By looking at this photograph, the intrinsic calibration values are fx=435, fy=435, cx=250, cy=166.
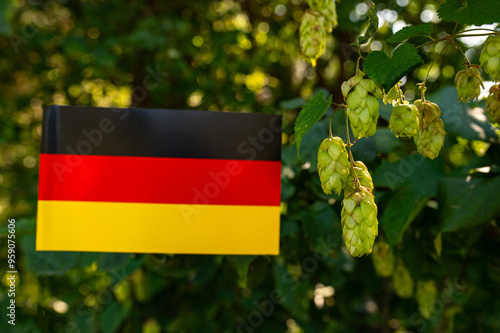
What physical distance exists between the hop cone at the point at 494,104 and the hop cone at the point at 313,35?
28 centimetres

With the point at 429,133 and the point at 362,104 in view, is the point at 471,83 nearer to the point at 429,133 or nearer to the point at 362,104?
the point at 429,133

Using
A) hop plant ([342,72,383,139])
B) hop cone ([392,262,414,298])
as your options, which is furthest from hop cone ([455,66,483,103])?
hop cone ([392,262,414,298])

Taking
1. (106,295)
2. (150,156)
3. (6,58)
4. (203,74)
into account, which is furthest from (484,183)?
(6,58)

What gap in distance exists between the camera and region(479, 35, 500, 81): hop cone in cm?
54

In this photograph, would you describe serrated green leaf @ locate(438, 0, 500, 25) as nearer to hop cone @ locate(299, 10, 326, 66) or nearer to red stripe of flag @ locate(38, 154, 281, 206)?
hop cone @ locate(299, 10, 326, 66)

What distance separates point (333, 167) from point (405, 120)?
113mm

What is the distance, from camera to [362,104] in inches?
20.6

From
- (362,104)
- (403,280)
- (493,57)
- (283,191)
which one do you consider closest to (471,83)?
(493,57)

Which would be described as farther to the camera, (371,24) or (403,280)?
(403,280)

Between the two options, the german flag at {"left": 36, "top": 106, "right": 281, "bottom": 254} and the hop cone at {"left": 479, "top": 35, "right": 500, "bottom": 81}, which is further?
the german flag at {"left": 36, "top": 106, "right": 281, "bottom": 254}

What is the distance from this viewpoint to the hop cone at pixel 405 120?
1.83ft

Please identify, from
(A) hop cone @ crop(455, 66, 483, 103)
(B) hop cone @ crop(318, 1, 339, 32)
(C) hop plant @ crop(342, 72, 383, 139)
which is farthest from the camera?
(B) hop cone @ crop(318, 1, 339, 32)

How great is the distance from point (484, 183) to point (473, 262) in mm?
285

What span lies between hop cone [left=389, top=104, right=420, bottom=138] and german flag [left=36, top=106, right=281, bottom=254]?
29 centimetres
